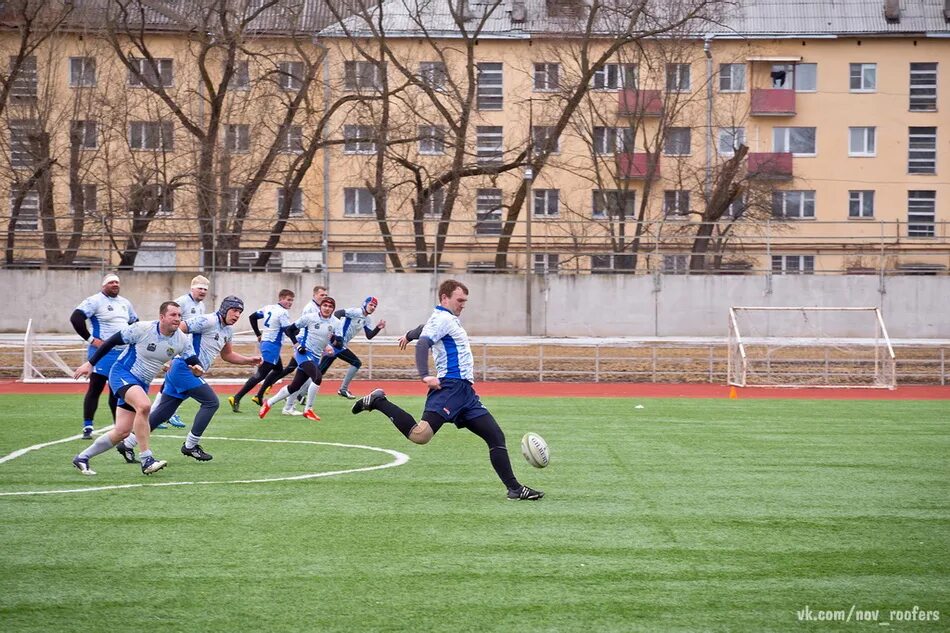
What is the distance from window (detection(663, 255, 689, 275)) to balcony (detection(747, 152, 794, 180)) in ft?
28.0

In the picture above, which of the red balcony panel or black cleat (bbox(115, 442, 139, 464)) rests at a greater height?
the red balcony panel

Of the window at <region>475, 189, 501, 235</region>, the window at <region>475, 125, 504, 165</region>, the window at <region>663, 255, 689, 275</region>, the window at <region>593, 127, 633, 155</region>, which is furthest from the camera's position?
the window at <region>475, 125, 504, 165</region>

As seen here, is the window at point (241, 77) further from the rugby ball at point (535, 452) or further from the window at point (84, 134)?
the rugby ball at point (535, 452)

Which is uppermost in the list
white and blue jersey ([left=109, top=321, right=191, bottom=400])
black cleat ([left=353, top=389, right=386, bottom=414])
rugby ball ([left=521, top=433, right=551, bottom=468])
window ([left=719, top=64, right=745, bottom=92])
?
window ([left=719, top=64, right=745, bottom=92])

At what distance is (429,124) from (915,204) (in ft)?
79.4

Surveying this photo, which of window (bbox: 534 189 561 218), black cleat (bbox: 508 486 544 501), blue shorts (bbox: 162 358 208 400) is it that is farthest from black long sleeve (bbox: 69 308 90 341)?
window (bbox: 534 189 561 218)

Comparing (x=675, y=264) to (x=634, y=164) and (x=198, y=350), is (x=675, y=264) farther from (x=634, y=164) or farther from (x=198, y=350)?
(x=198, y=350)

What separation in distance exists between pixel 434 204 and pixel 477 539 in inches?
1358

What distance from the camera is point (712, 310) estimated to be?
37938 mm

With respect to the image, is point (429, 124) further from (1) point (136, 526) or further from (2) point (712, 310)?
(1) point (136, 526)

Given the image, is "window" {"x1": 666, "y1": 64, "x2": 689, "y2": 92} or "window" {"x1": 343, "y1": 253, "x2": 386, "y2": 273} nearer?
"window" {"x1": 343, "y1": 253, "x2": 386, "y2": 273}

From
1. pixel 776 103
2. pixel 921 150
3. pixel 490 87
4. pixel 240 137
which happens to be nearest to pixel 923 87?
pixel 921 150

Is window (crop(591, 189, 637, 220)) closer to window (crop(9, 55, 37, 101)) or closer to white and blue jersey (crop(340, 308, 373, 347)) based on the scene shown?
window (crop(9, 55, 37, 101))

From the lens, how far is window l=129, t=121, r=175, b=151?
4019 centimetres
